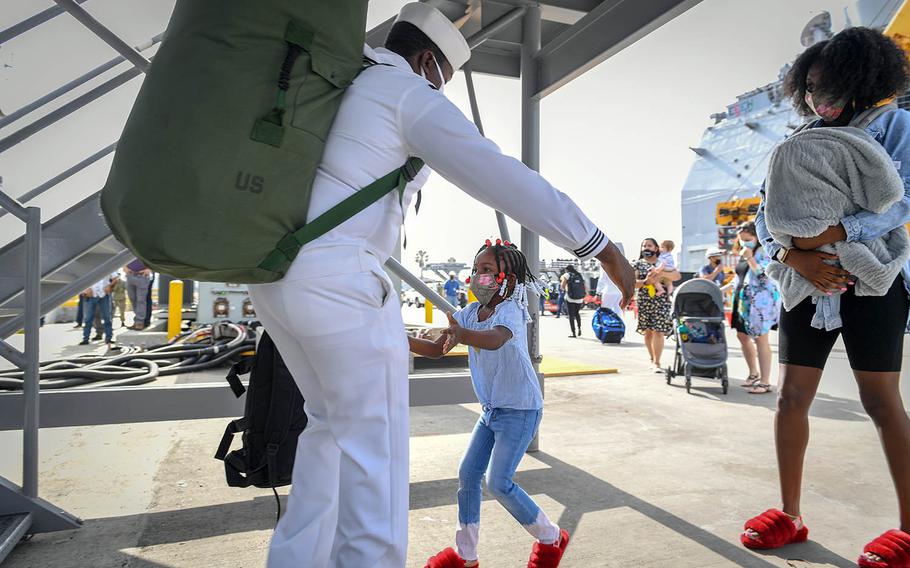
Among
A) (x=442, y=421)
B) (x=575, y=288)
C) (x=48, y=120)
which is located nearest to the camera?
(x=48, y=120)

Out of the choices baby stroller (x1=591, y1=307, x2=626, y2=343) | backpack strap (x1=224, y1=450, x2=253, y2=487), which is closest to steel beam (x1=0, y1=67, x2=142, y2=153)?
backpack strap (x1=224, y1=450, x2=253, y2=487)

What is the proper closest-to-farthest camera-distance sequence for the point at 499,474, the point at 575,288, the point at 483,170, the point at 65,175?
the point at 483,170, the point at 499,474, the point at 65,175, the point at 575,288

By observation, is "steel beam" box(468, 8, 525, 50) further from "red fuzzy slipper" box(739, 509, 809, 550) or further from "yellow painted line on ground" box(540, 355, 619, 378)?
"yellow painted line on ground" box(540, 355, 619, 378)

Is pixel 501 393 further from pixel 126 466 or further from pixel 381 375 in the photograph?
pixel 126 466

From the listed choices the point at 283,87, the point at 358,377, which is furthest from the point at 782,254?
the point at 283,87

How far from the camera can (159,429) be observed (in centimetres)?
481

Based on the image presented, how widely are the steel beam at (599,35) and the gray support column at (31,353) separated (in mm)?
3188

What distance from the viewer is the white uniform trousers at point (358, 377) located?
1315 millimetres

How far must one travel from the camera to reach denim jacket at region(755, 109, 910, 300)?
2262mm

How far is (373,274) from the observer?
1360mm

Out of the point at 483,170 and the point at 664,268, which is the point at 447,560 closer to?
the point at 483,170

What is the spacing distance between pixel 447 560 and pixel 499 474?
0.44 m

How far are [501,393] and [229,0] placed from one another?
167 cm

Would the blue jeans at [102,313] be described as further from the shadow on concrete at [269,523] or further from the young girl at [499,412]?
the young girl at [499,412]
